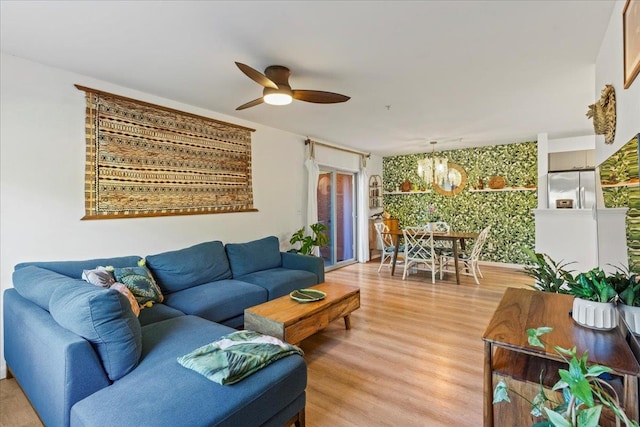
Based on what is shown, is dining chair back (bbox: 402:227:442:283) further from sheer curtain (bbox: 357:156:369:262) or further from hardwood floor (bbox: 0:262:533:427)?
sheer curtain (bbox: 357:156:369:262)

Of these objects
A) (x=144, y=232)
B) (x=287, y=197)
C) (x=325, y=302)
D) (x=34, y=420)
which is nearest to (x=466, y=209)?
(x=287, y=197)

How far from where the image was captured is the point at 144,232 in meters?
3.27

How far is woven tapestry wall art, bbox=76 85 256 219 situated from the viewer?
9.63 ft

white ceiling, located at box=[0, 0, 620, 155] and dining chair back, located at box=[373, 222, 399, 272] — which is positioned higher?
white ceiling, located at box=[0, 0, 620, 155]

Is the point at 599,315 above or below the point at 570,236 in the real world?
below

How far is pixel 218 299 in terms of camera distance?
110 inches

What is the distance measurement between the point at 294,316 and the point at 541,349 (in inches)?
66.7

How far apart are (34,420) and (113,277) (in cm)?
98

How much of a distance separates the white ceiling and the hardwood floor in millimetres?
2516

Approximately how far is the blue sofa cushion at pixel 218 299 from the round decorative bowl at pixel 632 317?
267cm

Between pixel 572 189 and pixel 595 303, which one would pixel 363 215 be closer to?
pixel 572 189

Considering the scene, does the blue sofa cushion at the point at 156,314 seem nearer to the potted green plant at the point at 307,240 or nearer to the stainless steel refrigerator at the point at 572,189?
the potted green plant at the point at 307,240

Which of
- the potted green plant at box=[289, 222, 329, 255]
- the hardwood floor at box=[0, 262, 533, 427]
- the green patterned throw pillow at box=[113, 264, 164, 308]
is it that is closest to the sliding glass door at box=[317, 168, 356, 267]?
the potted green plant at box=[289, 222, 329, 255]

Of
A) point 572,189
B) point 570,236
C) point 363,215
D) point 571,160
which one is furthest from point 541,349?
point 571,160
